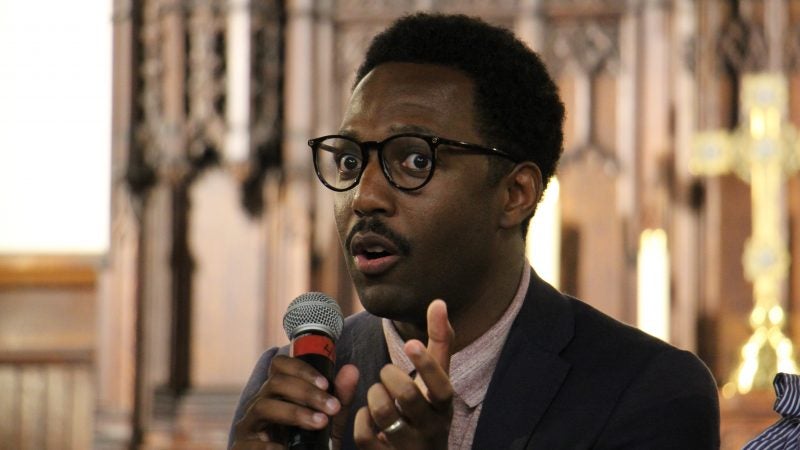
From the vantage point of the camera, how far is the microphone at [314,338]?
1623mm

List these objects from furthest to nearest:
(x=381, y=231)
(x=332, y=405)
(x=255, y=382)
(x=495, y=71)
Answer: (x=255, y=382)
(x=495, y=71)
(x=381, y=231)
(x=332, y=405)

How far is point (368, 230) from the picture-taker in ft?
6.10

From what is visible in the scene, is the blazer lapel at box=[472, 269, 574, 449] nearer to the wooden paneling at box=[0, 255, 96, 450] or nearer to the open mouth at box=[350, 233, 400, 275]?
the open mouth at box=[350, 233, 400, 275]

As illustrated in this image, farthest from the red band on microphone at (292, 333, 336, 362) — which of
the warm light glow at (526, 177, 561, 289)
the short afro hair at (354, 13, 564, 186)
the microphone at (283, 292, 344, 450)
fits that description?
the warm light glow at (526, 177, 561, 289)

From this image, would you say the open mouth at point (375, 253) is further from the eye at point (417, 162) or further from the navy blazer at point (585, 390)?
the navy blazer at point (585, 390)

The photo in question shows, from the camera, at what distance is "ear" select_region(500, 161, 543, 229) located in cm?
201

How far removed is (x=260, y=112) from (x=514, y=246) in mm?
3149

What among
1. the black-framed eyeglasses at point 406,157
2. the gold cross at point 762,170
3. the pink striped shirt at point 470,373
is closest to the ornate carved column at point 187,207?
the gold cross at point 762,170

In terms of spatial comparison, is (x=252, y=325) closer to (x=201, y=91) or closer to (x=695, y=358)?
(x=201, y=91)

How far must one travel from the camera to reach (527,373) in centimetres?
200

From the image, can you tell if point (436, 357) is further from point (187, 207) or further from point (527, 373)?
point (187, 207)

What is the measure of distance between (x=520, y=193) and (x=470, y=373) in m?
0.28

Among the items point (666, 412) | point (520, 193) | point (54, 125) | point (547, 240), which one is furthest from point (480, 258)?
point (54, 125)

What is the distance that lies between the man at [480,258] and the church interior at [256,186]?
9.04 ft
